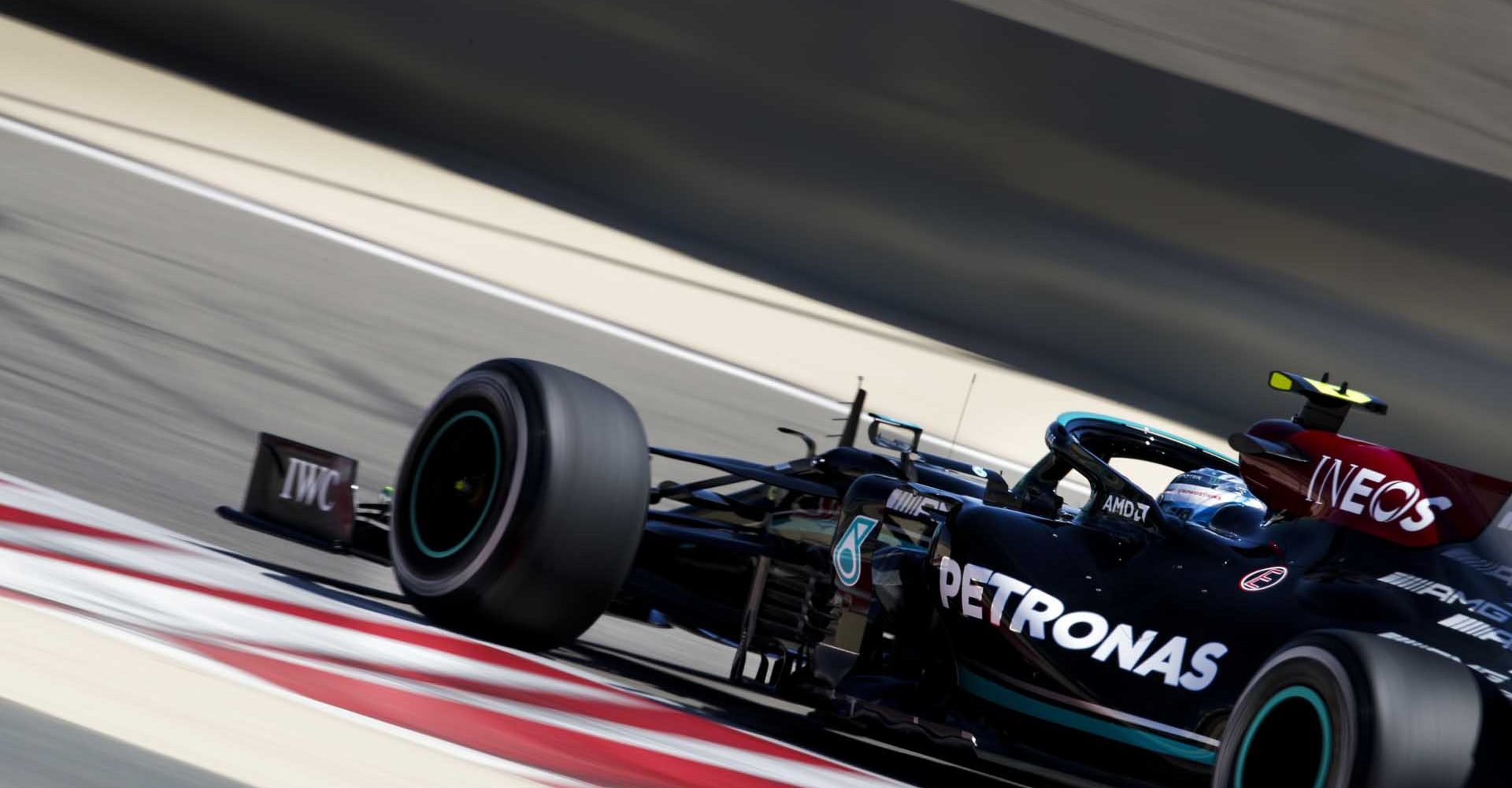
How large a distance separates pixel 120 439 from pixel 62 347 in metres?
1.07

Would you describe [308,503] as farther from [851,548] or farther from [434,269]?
[434,269]

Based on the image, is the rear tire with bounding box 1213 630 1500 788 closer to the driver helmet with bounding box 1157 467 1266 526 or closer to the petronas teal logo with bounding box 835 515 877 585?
the driver helmet with bounding box 1157 467 1266 526

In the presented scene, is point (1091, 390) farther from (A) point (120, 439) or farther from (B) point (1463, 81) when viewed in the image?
(A) point (120, 439)

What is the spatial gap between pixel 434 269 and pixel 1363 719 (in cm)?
782

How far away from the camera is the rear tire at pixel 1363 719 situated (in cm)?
279

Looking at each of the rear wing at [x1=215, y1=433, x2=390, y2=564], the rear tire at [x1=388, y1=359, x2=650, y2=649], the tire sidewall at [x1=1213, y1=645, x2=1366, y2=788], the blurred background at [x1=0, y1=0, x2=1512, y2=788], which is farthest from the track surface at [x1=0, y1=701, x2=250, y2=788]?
the blurred background at [x1=0, y1=0, x2=1512, y2=788]

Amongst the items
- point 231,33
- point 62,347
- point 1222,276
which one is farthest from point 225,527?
point 231,33

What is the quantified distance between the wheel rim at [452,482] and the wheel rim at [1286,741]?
6.50 ft

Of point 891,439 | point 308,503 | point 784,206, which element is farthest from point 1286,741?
point 784,206

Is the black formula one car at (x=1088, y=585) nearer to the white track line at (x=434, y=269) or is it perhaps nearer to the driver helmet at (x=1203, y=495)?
the driver helmet at (x=1203, y=495)

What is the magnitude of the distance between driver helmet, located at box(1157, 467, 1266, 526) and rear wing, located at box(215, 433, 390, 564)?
88.7 inches

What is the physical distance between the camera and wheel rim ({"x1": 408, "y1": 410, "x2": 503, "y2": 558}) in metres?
4.48

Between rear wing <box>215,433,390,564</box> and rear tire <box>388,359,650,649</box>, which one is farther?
rear wing <box>215,433,390,564</box>

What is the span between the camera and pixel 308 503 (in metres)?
5.30
